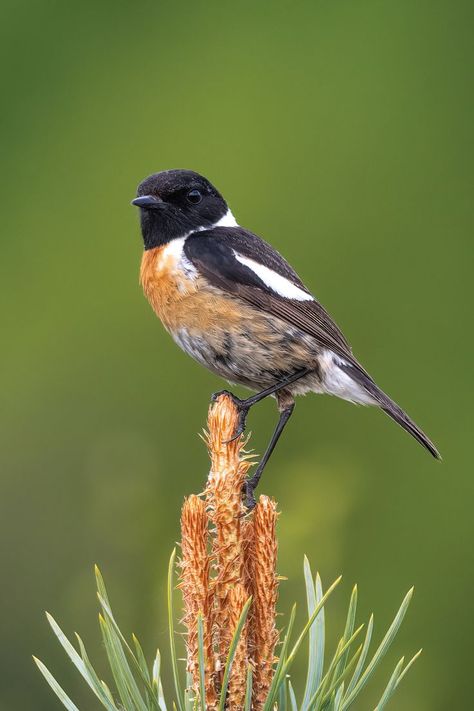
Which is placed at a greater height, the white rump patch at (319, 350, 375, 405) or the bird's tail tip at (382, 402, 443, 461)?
the white rump patch at (319, 350, 375, 405)

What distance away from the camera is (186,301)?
3.78m

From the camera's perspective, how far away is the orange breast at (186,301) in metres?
3.75

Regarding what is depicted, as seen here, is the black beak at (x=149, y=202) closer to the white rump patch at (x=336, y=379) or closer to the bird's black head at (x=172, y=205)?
the bird's black head at (x=172, y=205)

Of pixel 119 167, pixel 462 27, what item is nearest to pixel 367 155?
pixel 462 27

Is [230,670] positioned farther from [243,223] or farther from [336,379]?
[243,223]

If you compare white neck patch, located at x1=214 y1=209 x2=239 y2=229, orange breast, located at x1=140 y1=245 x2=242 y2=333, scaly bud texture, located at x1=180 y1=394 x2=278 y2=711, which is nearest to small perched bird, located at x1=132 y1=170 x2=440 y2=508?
orange breast, located at x1=140 y1=245 x2=242 y2=333

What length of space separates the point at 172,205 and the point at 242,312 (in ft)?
1.70

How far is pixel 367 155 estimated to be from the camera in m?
6.76

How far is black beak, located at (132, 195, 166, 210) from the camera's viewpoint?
12.9ft

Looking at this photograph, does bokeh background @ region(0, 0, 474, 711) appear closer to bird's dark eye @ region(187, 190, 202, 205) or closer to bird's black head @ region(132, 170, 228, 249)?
bird's black head @ region(132, 170, 228, 249)

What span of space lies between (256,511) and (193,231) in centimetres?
221

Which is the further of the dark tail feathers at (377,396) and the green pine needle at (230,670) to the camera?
the dark tail feathers at (377,396)

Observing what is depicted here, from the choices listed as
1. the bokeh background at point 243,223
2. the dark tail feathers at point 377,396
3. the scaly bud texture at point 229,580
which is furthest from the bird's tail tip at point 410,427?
the scaly bud texture at point 229,580

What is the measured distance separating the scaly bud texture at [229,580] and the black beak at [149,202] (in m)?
1.97
